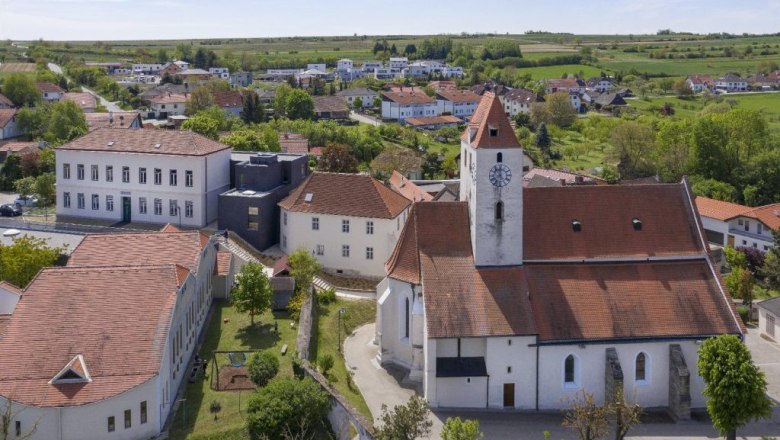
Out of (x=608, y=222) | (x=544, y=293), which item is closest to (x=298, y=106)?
(x=608, y=222)

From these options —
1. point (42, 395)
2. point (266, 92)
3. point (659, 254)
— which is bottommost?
point (42, 395)

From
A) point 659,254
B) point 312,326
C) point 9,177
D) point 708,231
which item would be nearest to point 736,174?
point 708,231

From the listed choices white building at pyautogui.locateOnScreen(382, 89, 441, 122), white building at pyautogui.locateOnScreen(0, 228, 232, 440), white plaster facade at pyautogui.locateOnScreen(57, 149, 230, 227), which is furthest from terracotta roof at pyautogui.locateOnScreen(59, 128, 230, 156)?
white building at pyautogui.locateOnScreen(382, 89, 441, 122)

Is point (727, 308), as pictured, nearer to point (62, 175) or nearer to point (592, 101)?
point (62, 175)

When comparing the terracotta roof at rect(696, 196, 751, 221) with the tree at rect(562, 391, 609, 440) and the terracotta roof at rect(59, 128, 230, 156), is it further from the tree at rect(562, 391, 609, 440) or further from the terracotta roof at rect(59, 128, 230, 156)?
the tree at rect(562, 391, 609, 440)

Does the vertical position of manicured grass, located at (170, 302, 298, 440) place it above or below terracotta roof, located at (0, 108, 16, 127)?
below

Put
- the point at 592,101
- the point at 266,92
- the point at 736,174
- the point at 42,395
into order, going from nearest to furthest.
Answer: the point at 42,395 → the point at 736,174 → the point at 266,92 → the point at 592,101
